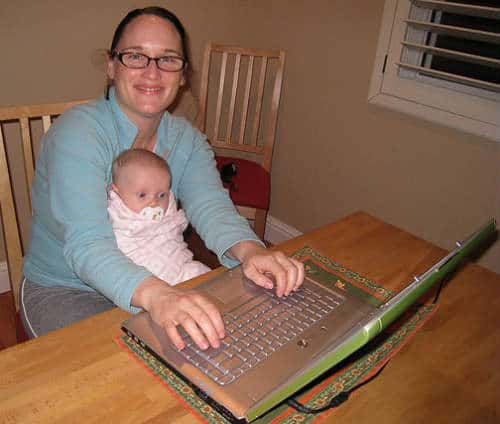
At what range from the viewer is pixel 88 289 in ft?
3.75

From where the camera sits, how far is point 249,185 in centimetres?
235

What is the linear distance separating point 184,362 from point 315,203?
198 cm

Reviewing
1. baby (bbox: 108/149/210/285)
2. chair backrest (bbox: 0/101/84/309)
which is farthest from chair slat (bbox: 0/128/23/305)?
baby (bbox: 108/149/210/285)

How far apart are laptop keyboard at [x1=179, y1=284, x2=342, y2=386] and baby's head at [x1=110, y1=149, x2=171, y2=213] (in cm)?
42

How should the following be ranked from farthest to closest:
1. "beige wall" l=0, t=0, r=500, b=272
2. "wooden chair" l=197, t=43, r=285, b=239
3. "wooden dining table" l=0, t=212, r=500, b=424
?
"wooden chair" l=197, t=43, r=285, b=239 < "beige wall" l=0, t=0, r=500, b=272 < "wooden dining table" l=0, t=212, r=500, b=424

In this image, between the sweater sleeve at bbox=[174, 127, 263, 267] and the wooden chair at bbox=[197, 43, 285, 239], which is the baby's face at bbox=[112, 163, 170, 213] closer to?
the sweater sleeve at bbox=[174, 127, 263, 267]

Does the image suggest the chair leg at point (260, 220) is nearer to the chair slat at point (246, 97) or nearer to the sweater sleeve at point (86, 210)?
the chair slat at point (246, 97)

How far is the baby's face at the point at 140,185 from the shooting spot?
116cm

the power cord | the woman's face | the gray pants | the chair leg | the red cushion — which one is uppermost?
the woman's face

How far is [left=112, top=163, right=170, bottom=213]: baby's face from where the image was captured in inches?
45.6

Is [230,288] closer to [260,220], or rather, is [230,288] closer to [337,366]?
[337,366]

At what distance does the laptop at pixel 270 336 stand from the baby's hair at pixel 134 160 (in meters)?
0.36

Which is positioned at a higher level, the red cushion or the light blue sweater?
the light blue sweater

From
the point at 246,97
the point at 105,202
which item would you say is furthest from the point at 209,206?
the point at 246,97
